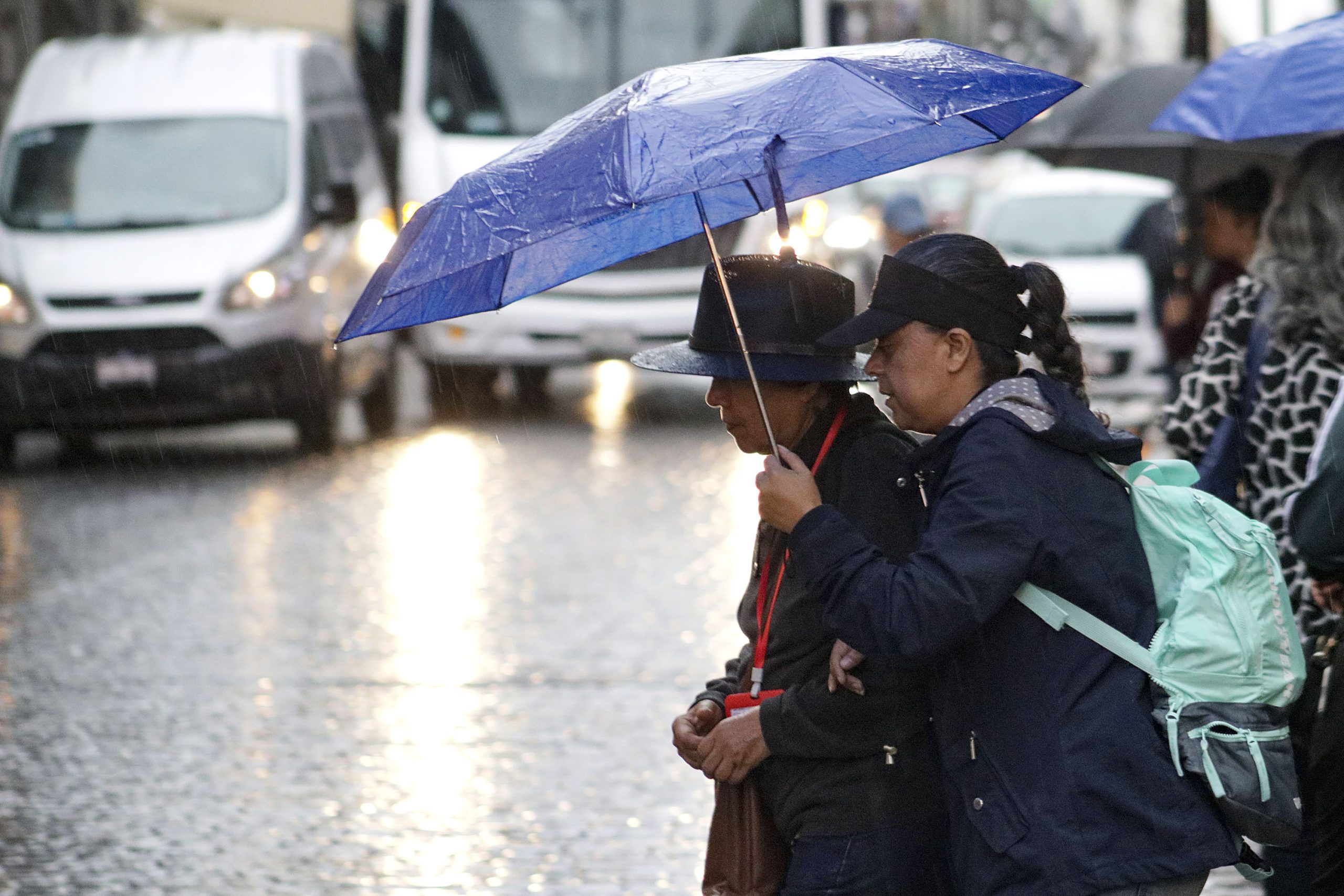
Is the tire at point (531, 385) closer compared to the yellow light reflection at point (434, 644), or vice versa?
the yellow light reflection at point (434, 644)

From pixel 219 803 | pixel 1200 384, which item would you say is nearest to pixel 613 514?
pixel 219 803

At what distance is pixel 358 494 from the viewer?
11.0 meters

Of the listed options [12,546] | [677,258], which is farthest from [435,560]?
[677,258]

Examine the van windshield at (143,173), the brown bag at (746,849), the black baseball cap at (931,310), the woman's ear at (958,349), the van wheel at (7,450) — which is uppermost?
the black baseball cap at (931,310)

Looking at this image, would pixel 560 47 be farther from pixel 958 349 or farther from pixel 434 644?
pixel 958 349

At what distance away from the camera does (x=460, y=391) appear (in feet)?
50.5

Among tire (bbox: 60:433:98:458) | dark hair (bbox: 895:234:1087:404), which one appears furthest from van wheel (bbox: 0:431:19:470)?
dark hair (bbox: 895:234:1087:404)

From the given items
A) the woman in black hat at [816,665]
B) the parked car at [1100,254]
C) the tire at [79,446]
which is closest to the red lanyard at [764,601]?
the woman in black hat at [816,665]

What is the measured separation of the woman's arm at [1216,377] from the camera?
4305 mm

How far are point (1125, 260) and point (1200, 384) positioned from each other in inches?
433

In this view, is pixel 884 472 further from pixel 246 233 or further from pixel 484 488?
pixel 246 233

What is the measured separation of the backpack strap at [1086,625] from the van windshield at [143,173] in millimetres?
10382

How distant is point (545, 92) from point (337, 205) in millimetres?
2175

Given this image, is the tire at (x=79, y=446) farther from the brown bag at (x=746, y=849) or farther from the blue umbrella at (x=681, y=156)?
the brown bag at (x=746, y=849)
